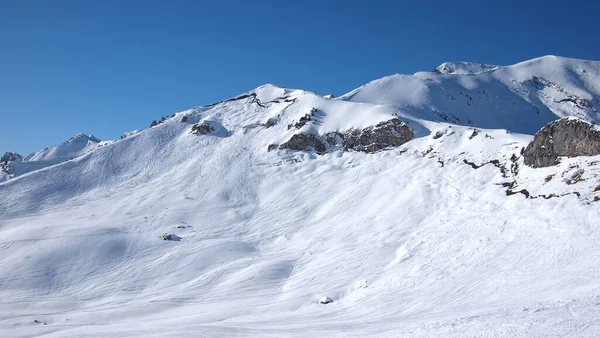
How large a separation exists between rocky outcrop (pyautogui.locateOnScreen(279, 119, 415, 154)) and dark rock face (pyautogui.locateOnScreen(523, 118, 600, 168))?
15676mm

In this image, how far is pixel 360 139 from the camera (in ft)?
162

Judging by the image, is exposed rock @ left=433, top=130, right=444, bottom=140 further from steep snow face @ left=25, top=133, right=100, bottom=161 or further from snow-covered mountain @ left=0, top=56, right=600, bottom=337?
steep snow face @ left=25, top=133, right=100, bottom=161

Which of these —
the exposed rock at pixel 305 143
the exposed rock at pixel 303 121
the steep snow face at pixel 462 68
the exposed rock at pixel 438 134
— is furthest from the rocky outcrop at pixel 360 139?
the steep snow face at pixel 462 68

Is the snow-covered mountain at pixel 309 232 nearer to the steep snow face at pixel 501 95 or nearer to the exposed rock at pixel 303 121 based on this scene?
the exposed rock at pixel 303 121

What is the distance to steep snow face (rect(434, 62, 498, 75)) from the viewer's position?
94.1m

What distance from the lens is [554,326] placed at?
1255cm

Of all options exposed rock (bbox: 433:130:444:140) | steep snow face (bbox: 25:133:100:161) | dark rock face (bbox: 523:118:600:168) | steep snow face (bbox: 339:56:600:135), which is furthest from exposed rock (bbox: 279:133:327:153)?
steep snow face (bbox: 25:133:100:161)

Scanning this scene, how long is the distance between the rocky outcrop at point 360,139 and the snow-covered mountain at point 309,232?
23cm

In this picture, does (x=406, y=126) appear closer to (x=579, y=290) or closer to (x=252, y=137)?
(x=252, y=137)

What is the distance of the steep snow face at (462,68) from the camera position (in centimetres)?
9412

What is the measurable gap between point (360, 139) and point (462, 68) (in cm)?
6058

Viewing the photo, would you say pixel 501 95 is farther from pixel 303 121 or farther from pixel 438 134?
pixel 303 121

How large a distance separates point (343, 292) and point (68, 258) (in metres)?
22.6

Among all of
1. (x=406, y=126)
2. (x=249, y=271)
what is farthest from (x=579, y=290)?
(x=406, y=126)
